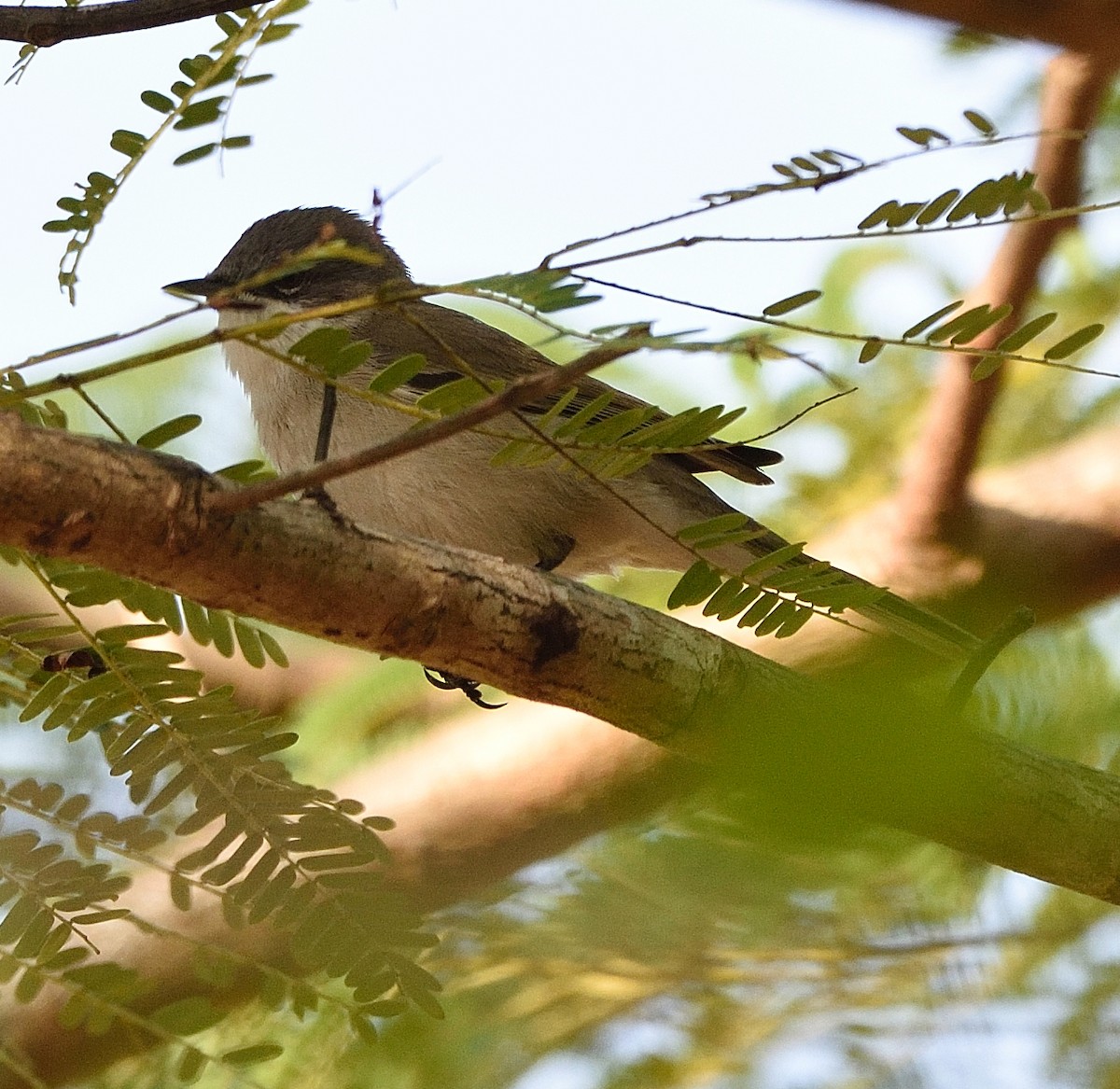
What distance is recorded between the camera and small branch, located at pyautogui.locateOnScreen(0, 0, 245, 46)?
1893mm

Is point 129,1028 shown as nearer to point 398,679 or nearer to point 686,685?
point 686,685

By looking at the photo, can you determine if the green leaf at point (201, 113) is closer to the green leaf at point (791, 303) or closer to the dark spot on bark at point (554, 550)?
the green leaf at point (791, 303)

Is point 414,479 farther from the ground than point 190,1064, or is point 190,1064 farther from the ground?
point 414,479

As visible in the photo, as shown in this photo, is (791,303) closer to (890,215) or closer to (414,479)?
(890,215)

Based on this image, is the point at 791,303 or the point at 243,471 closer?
the point at 791,303

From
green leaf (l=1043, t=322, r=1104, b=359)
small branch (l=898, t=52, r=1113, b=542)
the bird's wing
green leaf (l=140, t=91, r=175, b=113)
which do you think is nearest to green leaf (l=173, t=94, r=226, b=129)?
green leaf (l=140, t=91, r=175, b=113)

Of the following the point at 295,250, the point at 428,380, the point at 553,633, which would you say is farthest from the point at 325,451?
the point at 295,250

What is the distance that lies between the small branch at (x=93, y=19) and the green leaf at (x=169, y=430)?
1.78 ft

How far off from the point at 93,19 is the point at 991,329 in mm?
2914

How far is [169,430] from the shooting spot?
78.5 inches

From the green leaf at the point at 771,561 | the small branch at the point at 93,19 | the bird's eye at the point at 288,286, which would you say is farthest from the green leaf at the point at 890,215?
the bird's eye at the point at 288,286

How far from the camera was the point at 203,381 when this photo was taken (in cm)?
534

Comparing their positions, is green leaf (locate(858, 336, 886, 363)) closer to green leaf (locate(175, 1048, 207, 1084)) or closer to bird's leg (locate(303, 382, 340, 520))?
bird's leg (locate(303, 382, 340, 520))

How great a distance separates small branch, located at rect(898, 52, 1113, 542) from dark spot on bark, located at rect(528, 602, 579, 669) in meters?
2.27
